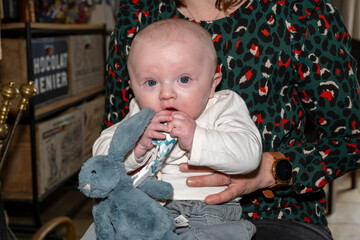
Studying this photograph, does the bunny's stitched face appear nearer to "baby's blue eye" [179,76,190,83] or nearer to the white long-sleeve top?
the white long-sleeve top

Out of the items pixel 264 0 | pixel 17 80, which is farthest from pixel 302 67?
pixel 17 80

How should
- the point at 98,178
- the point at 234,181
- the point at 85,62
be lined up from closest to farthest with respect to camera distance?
the point at 98,178 < the point at 234,181 < the point at 85,62

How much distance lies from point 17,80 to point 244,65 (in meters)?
1.60

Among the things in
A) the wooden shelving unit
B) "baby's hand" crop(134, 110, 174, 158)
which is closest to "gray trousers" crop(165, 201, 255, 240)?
"baby's hand" crop(134, 110, 174, 158)

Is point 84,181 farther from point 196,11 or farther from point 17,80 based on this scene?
point 17,80

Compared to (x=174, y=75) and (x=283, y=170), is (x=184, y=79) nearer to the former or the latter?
(x=174, y=75)

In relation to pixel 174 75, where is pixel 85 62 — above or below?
below

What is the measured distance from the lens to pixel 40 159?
8.32 ft

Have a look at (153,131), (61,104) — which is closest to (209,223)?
(153,131)

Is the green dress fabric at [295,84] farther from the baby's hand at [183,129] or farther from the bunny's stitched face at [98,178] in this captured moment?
the bunny's stitched face at [98,178]

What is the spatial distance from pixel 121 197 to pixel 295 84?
63 cm

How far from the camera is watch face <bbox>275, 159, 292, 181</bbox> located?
1130 millimetres

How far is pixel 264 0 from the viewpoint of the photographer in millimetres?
1232

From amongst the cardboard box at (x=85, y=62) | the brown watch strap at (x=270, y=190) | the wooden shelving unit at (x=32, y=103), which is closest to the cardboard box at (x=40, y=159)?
the wooden shelving unit at (x=32, y=103)
